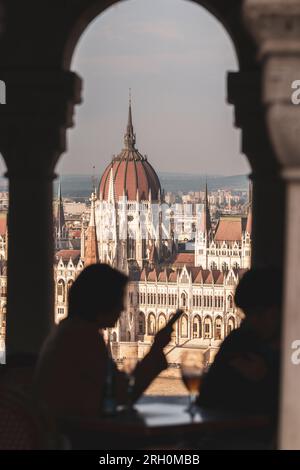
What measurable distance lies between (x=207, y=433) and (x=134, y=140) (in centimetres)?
8216

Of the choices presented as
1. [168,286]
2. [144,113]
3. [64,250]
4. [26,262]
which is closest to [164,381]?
[168,286]

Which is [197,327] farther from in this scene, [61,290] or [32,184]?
[32,184]

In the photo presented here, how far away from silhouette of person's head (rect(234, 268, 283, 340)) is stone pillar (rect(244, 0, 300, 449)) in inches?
17.9

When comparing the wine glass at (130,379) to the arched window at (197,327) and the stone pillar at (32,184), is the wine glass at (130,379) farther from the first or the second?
the arched window at (197,327)

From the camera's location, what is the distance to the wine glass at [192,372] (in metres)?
3.66

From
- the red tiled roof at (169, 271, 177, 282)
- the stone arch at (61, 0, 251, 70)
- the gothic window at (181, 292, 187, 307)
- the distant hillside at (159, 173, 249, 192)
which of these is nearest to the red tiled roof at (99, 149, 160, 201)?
the distant hillside at (159, 173, 249, 192)

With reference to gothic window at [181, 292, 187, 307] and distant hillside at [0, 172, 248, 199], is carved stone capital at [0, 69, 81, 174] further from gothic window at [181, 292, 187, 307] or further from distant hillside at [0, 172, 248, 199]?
distant hillside at [0, 172, 248, 199]

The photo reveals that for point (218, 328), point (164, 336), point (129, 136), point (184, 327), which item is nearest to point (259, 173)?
point (164, 336)

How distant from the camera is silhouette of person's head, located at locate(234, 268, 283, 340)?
3.89 metres

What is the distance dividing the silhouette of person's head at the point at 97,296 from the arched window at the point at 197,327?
232ft

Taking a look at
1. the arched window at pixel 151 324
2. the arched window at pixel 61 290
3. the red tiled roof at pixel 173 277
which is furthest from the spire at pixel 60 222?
the arched window at pixel 151 324

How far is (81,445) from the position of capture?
349cm

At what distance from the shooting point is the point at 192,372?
3.66 metres

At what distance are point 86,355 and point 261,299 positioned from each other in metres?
0.61
